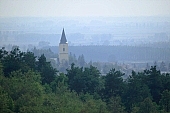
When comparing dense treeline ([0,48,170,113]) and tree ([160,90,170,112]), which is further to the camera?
tree ([160,90,170,112])

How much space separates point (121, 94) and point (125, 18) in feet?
95.4

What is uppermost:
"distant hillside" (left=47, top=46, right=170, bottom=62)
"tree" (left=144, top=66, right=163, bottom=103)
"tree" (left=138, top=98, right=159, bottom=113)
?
"distant hillside" (left=47, top=46, right=170, bottom=62)

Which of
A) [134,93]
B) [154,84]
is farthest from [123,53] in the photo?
[134,93]

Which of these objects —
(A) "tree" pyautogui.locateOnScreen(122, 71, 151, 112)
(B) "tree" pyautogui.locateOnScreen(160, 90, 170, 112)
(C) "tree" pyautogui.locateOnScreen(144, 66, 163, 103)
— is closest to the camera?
(B) "tree" pyautogui.locateOnScreen(160, 90, 170, 112)

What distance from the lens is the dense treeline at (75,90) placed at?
8797mm

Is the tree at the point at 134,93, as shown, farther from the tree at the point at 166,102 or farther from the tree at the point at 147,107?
the tree at the point at 147,107

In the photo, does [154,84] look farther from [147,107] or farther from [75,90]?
[147,107]

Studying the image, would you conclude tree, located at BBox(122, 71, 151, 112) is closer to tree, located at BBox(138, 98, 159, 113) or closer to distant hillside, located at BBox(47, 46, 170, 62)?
tree, located at BBox(138, 98, 159, 113)

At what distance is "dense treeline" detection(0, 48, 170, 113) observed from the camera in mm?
8797

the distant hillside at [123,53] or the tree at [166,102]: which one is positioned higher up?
the distant hillside at [123,53]

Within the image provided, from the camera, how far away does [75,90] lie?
12.4 metres

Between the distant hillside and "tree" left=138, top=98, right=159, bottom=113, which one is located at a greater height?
the distant hillside

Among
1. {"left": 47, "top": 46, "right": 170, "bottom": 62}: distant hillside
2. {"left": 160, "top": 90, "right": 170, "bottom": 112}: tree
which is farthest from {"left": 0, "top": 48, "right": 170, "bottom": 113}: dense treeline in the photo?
{"left": 47, "top": 46, "right": 170, "bottom": 62}: distant hillside

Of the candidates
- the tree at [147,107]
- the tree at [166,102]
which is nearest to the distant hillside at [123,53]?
the tree at [166,102]
